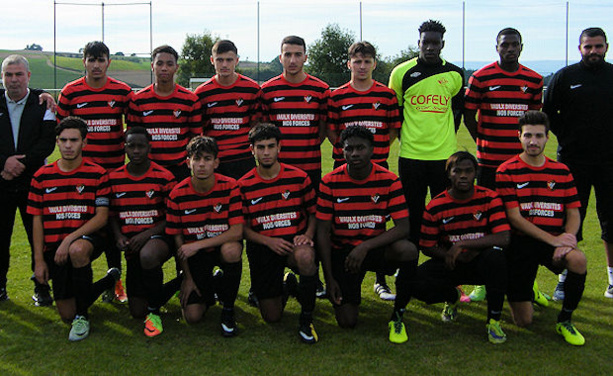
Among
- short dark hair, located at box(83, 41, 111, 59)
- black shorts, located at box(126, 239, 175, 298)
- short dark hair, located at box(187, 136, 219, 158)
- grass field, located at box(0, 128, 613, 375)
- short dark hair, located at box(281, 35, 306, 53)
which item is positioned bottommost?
grass field, located at box(0, 128, 613, 375)

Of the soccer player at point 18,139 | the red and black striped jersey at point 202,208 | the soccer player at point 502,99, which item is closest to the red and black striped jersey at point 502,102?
the soccer player at point 502,99

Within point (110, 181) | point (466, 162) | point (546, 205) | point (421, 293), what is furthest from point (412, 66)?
point (110, 181)

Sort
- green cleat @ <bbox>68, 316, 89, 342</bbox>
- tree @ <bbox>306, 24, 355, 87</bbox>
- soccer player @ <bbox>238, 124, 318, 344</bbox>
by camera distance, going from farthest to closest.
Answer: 1. tree @ <bbox>306, 24, 355, 87</bbox>
2. soccer player @ <bbox>238, 124, 318, 344</bbox>
3. green cleat @ <bbox>68, 316, 89, 342</bbox>

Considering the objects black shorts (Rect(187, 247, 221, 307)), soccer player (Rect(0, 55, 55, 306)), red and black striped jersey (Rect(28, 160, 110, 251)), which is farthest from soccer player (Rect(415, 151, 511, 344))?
soccer player (Rect(0, 55, 55, 306))

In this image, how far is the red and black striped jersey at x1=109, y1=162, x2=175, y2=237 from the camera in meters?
4.30

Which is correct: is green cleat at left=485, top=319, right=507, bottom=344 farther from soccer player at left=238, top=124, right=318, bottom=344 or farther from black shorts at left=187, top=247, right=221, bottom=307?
black shorts at left=187, top=247, right=221, bottom=307

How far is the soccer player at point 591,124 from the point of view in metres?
4.68

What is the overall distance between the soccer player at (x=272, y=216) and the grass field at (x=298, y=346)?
267 millimetres

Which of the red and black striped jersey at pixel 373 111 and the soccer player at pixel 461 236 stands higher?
the red and black striped jersey at pixel 373 111

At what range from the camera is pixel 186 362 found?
11.6ft

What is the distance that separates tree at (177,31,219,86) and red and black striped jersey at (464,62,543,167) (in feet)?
112

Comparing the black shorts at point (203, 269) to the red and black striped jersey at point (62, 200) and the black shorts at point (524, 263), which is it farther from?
the black shorts at point (524, 263)

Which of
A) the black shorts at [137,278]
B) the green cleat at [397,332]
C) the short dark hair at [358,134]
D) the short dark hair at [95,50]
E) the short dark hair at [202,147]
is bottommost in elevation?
the green cleat at [397,332]

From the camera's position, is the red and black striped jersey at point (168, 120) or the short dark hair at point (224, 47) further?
the short dark hair at point (224, 47)
